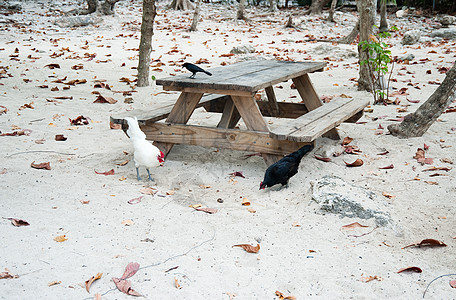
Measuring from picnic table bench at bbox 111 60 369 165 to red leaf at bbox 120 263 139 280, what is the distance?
5.37ft

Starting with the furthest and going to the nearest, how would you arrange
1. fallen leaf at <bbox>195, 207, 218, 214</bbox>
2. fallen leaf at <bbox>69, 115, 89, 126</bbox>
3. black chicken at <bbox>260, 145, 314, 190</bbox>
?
fallen leaf at <bbox>69, 115, 89, 126</bbox>, black chicken at <bbox>260, 145, 314, 190</bbox>, fallen leaf at <bbox>195, 207, 218, 214</bbox>

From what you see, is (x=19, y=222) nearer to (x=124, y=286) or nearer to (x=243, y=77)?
(x=124, y=286)

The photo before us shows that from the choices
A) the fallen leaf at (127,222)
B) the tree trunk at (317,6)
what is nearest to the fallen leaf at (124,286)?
the fallen leaf at (127,222)

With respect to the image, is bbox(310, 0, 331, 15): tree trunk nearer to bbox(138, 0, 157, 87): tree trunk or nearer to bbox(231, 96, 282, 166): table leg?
bbox(138, 0, 157, 87): tree trunk

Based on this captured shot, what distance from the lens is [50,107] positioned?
250 inches

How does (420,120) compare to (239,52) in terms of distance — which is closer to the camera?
(420,120)

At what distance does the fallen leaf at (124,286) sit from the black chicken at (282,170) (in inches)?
60.5

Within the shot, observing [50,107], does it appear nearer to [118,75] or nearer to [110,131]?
[110,131]

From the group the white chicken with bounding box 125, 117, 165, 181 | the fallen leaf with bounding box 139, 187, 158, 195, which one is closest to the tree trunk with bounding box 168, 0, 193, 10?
the white chicken with bounding box 125, 117, 165, 181

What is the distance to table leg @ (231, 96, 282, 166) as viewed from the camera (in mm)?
4246

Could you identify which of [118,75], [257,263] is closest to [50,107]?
[118,75]

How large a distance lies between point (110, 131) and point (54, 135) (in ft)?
1.98

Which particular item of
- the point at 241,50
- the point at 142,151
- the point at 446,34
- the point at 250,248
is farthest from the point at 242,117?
the point at 446,34

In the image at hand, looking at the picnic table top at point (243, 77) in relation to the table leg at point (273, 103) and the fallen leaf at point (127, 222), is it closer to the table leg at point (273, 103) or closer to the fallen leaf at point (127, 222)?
the table leg at point (273, 103)
